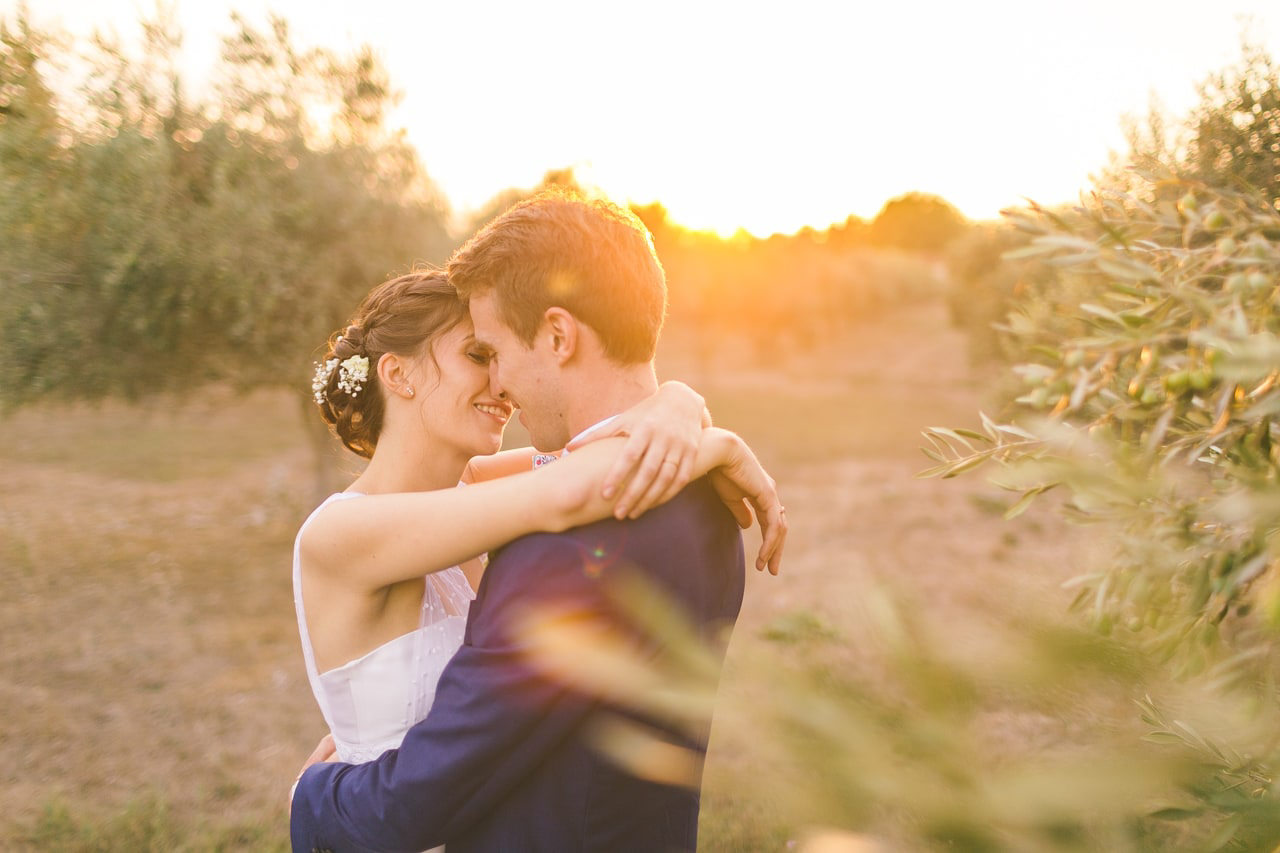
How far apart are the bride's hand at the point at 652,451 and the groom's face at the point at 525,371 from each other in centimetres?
26

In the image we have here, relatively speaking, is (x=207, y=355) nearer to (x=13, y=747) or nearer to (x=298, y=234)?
(x=298, y=234)

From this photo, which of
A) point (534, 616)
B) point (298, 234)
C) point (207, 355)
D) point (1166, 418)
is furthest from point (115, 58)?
point (1166, 418)

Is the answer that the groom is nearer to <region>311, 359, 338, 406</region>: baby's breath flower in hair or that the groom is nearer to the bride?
the bride

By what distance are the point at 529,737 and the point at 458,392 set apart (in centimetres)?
124

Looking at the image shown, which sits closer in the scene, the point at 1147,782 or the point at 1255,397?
the point at 1147,782

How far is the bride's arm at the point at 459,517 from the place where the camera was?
202cm

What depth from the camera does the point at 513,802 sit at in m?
2.12

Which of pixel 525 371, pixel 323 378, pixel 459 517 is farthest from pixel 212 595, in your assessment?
pixel 459 517

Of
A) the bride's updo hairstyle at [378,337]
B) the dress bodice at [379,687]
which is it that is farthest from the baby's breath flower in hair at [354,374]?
the dress bodice at [379,687]

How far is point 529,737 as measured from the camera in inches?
77.9

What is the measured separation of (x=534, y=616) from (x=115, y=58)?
10.6 meters

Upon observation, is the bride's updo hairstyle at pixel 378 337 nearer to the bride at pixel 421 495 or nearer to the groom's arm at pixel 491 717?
the bride at pixel 421 495

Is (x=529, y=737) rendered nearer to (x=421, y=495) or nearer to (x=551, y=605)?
(x=551, y=605)

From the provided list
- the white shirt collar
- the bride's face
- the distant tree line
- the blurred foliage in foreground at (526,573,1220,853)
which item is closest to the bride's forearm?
the white shirt collar
